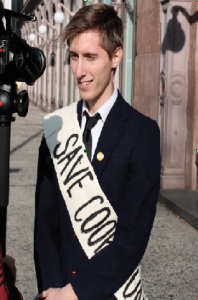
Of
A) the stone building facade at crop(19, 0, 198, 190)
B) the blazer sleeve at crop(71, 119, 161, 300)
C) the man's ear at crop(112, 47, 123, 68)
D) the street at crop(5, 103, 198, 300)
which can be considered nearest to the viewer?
the blazer sleeve at crop(71, 119, 161, 300)

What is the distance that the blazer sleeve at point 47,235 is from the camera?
2.02 meters

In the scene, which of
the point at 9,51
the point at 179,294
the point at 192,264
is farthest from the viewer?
the point at 192,264

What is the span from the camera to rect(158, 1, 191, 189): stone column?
7.82 m

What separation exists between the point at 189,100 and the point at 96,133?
6055mm

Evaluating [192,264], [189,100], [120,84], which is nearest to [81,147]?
[192,264]

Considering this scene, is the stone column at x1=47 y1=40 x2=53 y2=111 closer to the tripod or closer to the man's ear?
the man's ear

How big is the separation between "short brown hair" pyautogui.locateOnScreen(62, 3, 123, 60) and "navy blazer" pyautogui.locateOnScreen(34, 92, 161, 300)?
269mm

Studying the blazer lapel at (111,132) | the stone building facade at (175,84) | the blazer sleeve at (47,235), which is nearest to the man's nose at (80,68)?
the blazer lapel at (111,132)

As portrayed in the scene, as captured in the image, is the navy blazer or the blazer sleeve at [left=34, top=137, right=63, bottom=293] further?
the blazer sleeve at [left=34, top=137, right=63, bottom=293]

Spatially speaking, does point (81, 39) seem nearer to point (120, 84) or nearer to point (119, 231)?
point (119, 231)

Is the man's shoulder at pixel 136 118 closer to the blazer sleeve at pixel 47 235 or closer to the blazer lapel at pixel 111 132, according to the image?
the blazer lapel at pixel 111 132

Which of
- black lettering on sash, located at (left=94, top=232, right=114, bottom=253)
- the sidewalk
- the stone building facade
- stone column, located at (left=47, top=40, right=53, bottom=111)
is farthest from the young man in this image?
stone column, located at (left=47, top=40, right=53, bottom=111)

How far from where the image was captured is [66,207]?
2.06m

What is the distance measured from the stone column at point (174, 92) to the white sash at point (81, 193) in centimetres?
594
